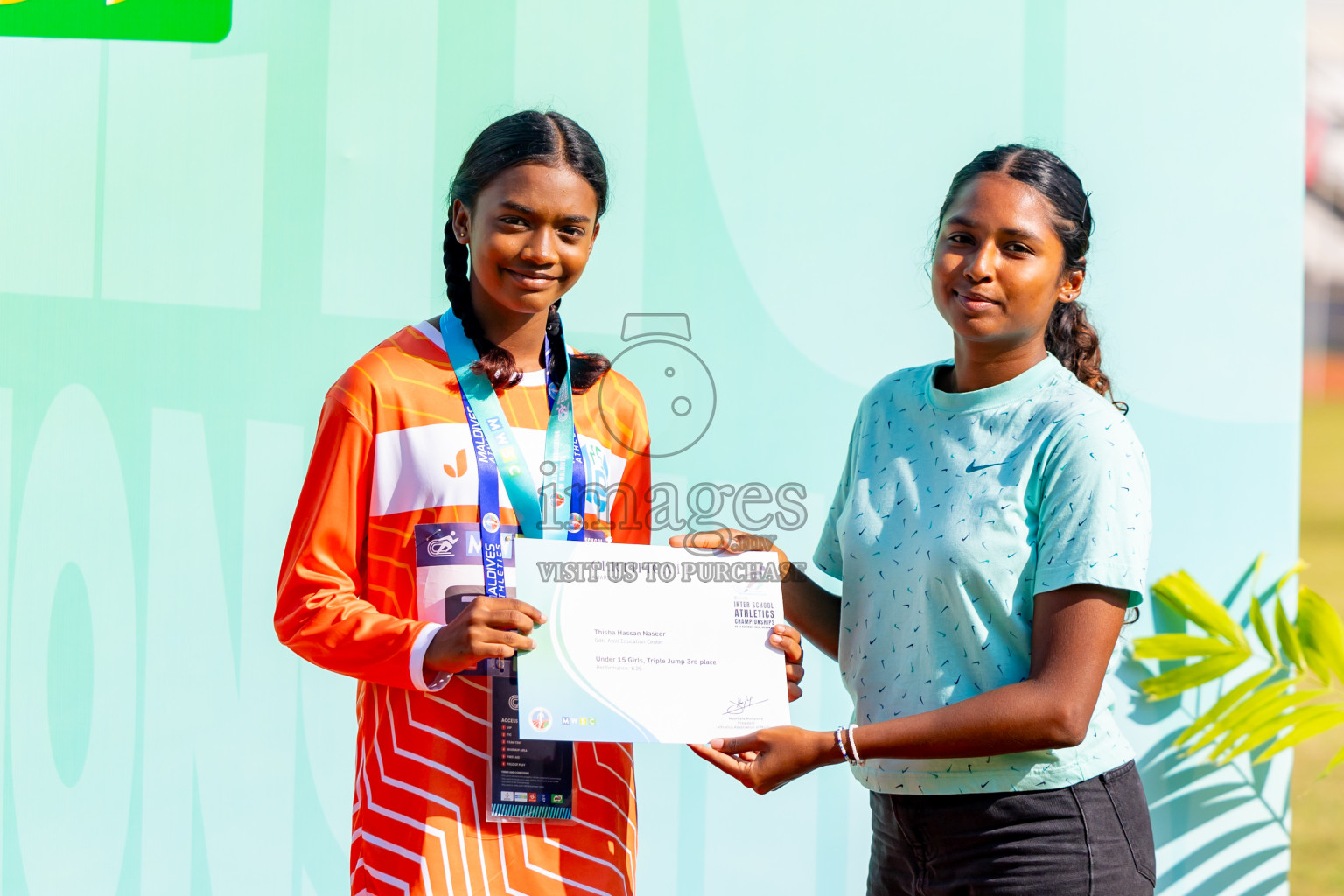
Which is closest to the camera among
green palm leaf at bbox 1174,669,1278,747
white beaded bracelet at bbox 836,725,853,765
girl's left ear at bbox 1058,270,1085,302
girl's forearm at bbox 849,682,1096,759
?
girl's forearm at bbox 849,682,1096,759

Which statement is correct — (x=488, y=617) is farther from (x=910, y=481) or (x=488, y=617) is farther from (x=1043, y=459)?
(x=1043, y=459)

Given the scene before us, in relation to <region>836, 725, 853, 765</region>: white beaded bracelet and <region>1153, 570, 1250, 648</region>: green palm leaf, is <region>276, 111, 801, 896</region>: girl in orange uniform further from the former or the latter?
<region>1153, 570, 1250, 648</region>: green palm leaf

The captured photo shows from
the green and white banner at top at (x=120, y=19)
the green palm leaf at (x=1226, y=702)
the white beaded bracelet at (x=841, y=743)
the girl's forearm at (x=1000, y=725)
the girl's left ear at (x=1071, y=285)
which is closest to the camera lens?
the girl's forearm at (x=1000, y=725)

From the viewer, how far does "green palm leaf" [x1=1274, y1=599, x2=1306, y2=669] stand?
9.34ft

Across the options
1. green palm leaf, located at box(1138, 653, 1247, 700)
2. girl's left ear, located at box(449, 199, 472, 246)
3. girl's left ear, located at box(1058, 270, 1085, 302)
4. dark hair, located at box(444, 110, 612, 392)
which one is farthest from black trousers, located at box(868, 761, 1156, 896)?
green palm leaf, located at box(1138, 653, 1247, 700)

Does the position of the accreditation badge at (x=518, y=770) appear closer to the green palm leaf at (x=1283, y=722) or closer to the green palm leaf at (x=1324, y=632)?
the green palm leaf at (x=1283, y=722)

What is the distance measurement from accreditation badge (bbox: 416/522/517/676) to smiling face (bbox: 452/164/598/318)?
1.31ft

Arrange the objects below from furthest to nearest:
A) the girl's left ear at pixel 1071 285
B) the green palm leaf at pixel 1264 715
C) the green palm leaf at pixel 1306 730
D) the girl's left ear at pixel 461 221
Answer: the green palm leaf at pixel 1264 715
the green palm leaf at pixel 1306 730
the girl's left ear at pixel 461 221
the girl's left ear at pixel 1071 285

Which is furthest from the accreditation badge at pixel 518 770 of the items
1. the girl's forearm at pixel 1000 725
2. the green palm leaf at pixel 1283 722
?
the green palm leaf at pixel 1283 722

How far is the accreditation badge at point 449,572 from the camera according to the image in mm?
1781

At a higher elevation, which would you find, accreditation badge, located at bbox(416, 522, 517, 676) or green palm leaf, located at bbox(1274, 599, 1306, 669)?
accreditation badge, located at bbox(416, 522, 517, 676)

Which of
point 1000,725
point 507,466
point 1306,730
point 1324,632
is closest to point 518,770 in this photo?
point 507,466

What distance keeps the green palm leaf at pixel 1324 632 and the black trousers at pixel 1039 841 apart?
141 cm
